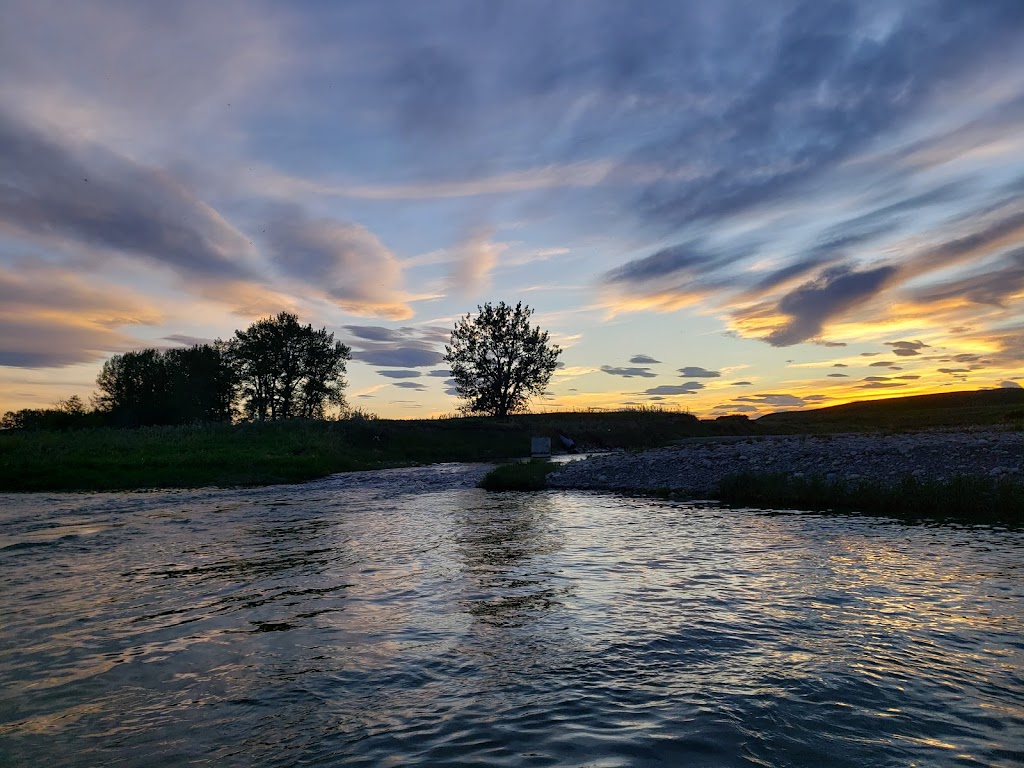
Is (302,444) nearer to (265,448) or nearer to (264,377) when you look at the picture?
(265,448)

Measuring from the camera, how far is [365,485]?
1387 inches

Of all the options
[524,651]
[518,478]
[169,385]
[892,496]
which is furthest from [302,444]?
[169,385]

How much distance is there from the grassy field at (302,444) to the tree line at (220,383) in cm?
2641

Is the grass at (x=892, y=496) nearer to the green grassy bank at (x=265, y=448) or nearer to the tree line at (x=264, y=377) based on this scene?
the green grassy bank at (x=265, y=448)

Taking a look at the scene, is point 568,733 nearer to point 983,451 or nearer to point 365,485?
point 983,451

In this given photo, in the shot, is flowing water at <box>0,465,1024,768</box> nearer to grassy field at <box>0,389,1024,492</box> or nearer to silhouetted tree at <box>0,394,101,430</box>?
grassy field at <box>0,389,1024,492</box>

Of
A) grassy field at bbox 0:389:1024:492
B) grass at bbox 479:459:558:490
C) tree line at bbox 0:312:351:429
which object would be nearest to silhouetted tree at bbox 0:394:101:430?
tree line at bbox 0:312:351:429

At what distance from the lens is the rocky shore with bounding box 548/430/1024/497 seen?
22.2 metres

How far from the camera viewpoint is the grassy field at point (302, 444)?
3644cm

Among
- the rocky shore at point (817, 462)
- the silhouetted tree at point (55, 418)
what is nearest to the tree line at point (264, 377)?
the silhouetted tree at point (55, 418)

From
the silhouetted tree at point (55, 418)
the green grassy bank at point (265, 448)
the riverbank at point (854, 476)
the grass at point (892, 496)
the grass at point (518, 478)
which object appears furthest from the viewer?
the silhouetted tree at point (55, 418)

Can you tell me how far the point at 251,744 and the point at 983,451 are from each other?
2660 centimetres

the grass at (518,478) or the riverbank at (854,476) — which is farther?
the grass at (518,478)

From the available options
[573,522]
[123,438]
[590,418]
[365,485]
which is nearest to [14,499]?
[365,485]
